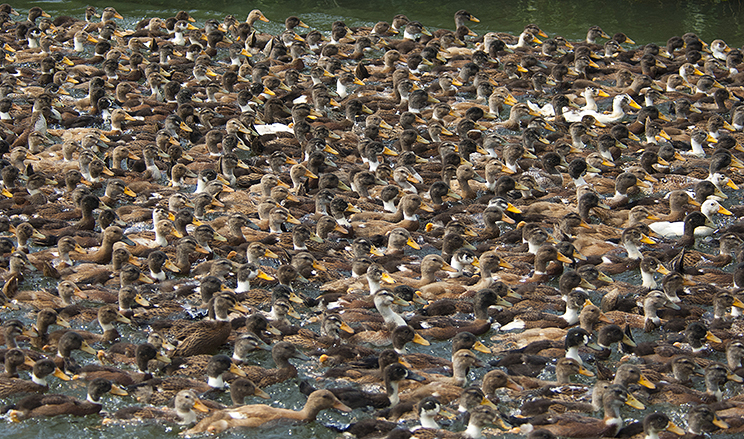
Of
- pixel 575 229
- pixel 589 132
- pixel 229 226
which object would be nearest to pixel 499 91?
pixel 589 132

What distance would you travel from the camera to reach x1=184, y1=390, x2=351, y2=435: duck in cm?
958

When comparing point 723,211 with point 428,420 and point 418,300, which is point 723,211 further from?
A: point 428,420

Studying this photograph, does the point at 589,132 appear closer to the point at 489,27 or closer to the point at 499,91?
the point at 499,91

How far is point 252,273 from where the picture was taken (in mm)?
12156

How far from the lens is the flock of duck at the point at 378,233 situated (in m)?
10.0

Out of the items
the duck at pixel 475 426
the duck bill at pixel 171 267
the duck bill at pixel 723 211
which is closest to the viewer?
the duck at pixel 475 426

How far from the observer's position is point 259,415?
969cm

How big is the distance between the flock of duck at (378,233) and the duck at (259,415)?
28 millimetres

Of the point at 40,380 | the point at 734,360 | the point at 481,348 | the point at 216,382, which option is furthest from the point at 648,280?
the point at 40,380

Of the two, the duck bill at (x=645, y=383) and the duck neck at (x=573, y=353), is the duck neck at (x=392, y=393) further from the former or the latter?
the duck bill at (x=645, y=383)

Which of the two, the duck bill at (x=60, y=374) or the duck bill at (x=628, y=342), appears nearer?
the duck bill at (x=60, y=374)

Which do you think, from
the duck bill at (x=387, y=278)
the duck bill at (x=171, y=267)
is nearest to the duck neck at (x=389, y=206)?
the duck bill at (x=387, y=278)

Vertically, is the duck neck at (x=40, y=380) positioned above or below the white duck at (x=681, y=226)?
below

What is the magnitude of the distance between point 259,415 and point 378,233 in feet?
15.9
